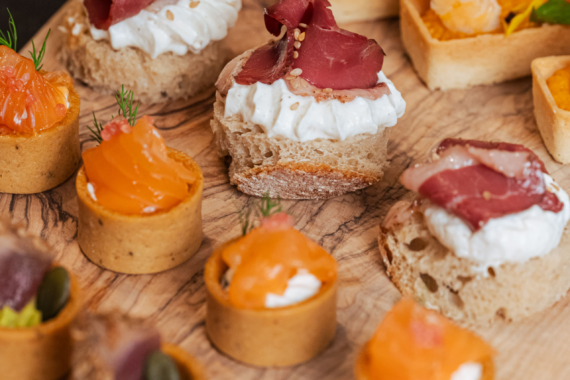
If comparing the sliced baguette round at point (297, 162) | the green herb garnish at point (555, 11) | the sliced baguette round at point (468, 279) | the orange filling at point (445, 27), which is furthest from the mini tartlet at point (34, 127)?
the green herb garnish at point (555, 11)

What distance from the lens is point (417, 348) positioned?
210cm

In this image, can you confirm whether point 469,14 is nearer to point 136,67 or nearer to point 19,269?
point 136,67

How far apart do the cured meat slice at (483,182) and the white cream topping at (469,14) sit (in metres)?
1.52

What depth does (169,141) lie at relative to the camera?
3795 millimetres

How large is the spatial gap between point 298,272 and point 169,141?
5.39 feet

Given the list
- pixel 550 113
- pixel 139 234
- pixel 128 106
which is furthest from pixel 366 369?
pixel 550 113

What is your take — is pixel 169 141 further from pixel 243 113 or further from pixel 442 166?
pixel 442 166

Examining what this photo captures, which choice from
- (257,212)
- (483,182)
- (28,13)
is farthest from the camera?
(28,13)

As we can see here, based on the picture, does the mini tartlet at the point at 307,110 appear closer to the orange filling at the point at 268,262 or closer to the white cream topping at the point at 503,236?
the white cream topping at the point at 503,236

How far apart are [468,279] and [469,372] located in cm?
57

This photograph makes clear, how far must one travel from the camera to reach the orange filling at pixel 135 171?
2684 millimetres

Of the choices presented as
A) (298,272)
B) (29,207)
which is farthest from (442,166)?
(29,207)

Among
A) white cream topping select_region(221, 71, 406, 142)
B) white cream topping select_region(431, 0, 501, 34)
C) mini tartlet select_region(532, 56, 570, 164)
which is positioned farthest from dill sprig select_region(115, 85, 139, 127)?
mini tartlet select_region(532, 56, 570, 164)

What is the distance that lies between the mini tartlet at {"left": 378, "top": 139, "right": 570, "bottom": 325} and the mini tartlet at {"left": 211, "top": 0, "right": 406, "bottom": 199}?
0.52 meters
